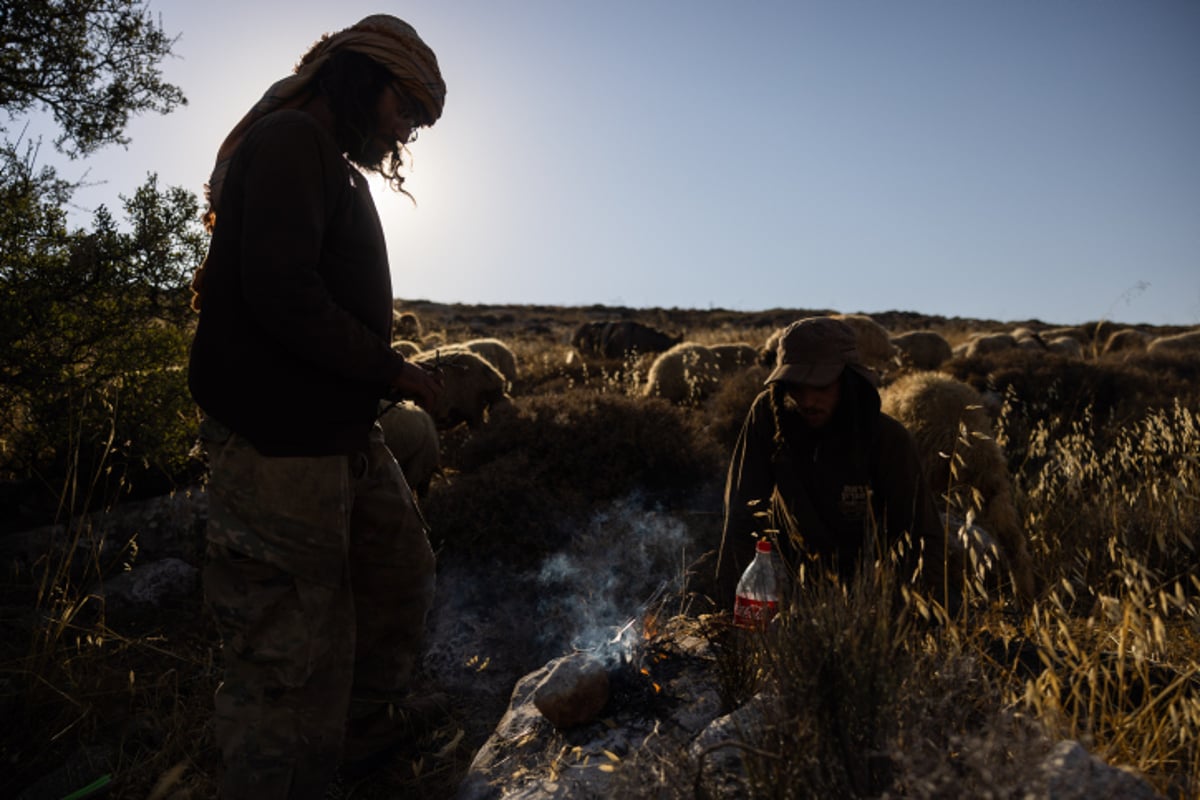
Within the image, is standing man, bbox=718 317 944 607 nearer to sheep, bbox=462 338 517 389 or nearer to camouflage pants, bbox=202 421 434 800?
camouflage pants, bbox=202 421 434 800

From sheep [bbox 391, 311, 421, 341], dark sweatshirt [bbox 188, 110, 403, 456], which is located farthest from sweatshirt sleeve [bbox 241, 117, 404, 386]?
sheep [bbox 391, 311, 421, 341]

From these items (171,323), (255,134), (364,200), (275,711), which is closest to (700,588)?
(275,711)

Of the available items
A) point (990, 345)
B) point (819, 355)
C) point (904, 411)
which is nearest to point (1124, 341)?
point (990, 345)

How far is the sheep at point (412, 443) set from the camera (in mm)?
5430

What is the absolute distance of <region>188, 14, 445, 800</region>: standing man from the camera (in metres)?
2.29

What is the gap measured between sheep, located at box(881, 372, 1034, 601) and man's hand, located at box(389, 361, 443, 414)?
3.24 m

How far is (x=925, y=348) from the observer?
13.7 m

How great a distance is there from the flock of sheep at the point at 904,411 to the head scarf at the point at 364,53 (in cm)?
99

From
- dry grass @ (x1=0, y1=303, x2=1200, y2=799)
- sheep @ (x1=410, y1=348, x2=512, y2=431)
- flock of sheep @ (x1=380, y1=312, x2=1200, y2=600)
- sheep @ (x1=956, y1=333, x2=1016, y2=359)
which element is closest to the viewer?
dry grass @ (x1=0, y1=303, x2=1200, y2=799)

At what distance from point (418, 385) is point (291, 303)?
19.9 inches

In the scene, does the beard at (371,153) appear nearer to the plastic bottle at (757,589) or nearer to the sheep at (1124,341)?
the plastic bottle at (757,589)

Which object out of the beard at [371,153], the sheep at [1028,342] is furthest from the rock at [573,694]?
the sheep at [1028,342]

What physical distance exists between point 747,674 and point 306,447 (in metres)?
1.58

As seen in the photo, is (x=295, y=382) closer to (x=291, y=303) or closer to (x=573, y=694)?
(x=291, y=303)
